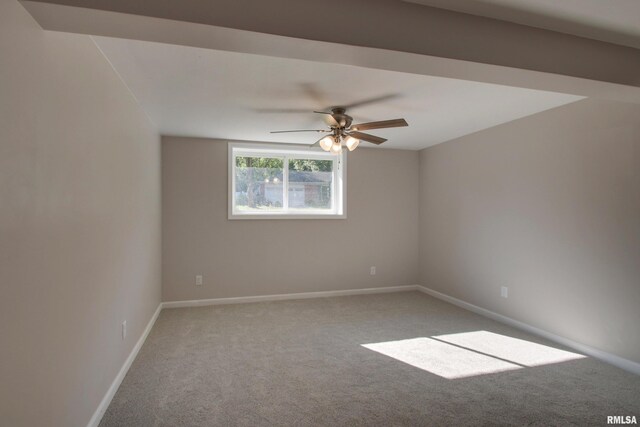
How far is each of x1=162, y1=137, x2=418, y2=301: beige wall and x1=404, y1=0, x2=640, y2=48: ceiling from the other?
11.1 feet

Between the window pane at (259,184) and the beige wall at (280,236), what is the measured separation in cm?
25

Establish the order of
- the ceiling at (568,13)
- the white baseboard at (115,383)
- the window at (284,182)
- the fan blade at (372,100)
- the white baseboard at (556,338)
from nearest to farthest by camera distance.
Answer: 1. the ceiling at (568,13)
2. the white baseboard at (115,383)
3. the white baseboard at (556,338)
4. the fan blade at (372,100)
5. the window at (284,182)

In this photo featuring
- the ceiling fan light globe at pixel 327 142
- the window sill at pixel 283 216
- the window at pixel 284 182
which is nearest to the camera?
the ceiling fan light globe at pixel 327 142

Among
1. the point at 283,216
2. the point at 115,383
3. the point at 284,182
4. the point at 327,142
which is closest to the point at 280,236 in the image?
the point at 283,216

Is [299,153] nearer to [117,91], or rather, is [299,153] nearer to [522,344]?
[117,91]

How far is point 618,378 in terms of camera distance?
8.40ft

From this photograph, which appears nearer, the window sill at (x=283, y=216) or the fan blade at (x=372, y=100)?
the fan blade at (x=372, y=100)

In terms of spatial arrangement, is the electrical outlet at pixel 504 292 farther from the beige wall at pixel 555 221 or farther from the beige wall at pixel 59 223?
the beige wall at pixel 59 223

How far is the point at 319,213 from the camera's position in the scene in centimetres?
504

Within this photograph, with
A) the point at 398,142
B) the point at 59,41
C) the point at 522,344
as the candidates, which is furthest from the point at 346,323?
the point at 59,41

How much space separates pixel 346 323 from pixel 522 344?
1.75 metres

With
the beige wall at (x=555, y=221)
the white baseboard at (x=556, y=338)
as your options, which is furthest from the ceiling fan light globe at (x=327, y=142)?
the white baseboard at (x=556, y=338)

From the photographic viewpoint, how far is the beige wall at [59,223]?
1184 mm

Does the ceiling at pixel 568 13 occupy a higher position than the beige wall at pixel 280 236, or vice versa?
the ceiling at pixel 568 13
